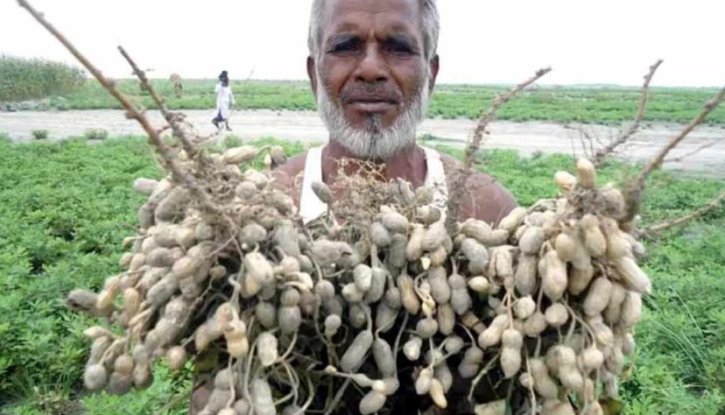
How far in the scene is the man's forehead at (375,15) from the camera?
2.41 meters

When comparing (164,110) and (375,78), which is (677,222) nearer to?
(164,110)

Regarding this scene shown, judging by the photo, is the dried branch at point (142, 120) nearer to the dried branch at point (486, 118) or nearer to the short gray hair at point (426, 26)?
the dried branch at point (486, 118)

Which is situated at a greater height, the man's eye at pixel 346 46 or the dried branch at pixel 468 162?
the man's eye at pixel 346 46

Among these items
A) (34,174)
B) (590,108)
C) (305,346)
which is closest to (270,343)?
(305,346)

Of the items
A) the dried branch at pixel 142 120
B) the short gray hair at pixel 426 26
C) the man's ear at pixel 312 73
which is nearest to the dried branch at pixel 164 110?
the dried branch at pixel 142 120

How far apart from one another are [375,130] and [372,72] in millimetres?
201

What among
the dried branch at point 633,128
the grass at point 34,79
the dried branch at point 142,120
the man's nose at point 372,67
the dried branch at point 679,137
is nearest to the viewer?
the dried branch at point 142,120

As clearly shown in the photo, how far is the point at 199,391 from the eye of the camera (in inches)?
58.0

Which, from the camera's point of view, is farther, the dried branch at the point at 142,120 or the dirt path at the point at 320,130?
the dirt path at the point at 320,130

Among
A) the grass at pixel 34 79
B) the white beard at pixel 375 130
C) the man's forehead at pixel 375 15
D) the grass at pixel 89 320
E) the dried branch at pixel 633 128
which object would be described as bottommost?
the grass at pixel 34 79

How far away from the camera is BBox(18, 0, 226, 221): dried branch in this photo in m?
1.06

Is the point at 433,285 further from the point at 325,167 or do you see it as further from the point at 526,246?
the point at 325,167

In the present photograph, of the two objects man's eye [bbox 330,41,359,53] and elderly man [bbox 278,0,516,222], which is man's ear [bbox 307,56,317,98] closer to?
elderly man [bbox 278,0,516,222]

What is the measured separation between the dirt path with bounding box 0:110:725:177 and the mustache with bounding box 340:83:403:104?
50.5ft
